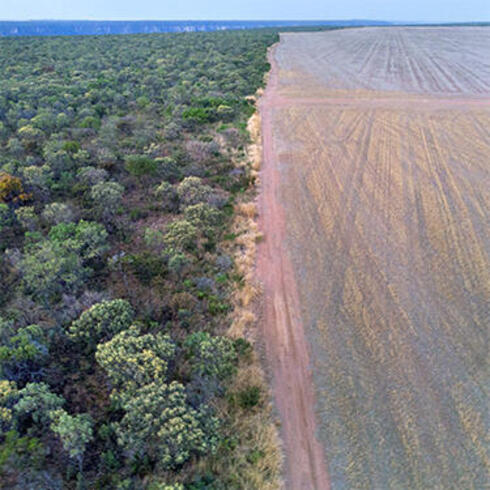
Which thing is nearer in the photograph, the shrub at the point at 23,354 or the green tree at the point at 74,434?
the green tree at the point at 74,434

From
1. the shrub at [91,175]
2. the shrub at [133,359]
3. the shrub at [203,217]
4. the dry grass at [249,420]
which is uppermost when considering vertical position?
the shrub at [91,175]

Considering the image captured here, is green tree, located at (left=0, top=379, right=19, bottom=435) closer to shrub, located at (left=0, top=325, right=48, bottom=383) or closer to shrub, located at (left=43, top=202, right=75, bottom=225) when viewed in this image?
shrub, located at (left=0, top=325, right=48, bottom=383)

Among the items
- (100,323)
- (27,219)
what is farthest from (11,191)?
(100,323)

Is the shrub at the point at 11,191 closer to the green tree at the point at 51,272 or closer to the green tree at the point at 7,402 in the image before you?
the green tree at the point at 51,272

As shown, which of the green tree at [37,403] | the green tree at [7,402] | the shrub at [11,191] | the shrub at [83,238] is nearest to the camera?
the green tree at [7,402]

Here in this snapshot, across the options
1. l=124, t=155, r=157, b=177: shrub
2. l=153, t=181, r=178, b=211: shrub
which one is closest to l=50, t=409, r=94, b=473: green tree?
l=153, t=181, r=178, b=211: shrub

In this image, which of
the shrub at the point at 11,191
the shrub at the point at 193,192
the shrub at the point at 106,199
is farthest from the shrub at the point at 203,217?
the shrub at the point at 11,191

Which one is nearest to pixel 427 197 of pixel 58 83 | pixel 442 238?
pixel 442 238
